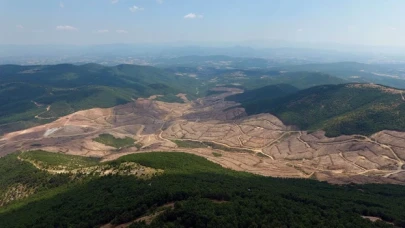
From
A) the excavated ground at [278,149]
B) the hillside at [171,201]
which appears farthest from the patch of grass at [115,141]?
the hillside at [171,201]

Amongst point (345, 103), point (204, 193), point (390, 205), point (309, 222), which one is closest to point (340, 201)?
point (390, 205)

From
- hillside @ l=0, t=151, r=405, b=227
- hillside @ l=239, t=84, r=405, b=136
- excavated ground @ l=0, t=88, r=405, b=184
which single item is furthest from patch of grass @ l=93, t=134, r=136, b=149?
hillside @ l=239, t=84, r=405, b=136

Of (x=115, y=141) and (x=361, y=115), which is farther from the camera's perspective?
(x=115, y=141)

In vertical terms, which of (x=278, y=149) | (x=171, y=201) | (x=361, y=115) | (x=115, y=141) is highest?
(x=171, y=201)

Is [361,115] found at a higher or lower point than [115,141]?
higher

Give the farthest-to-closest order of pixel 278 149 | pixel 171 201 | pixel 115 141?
pixel 115 141, pixel 278 149, pixel 171 201

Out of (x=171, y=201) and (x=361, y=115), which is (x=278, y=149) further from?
(x=171, y=201)

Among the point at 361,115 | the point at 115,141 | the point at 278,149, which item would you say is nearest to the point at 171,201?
the point at 278,149

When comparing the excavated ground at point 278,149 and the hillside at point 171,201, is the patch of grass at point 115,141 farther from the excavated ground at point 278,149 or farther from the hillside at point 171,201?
the hillside at point 171,201
